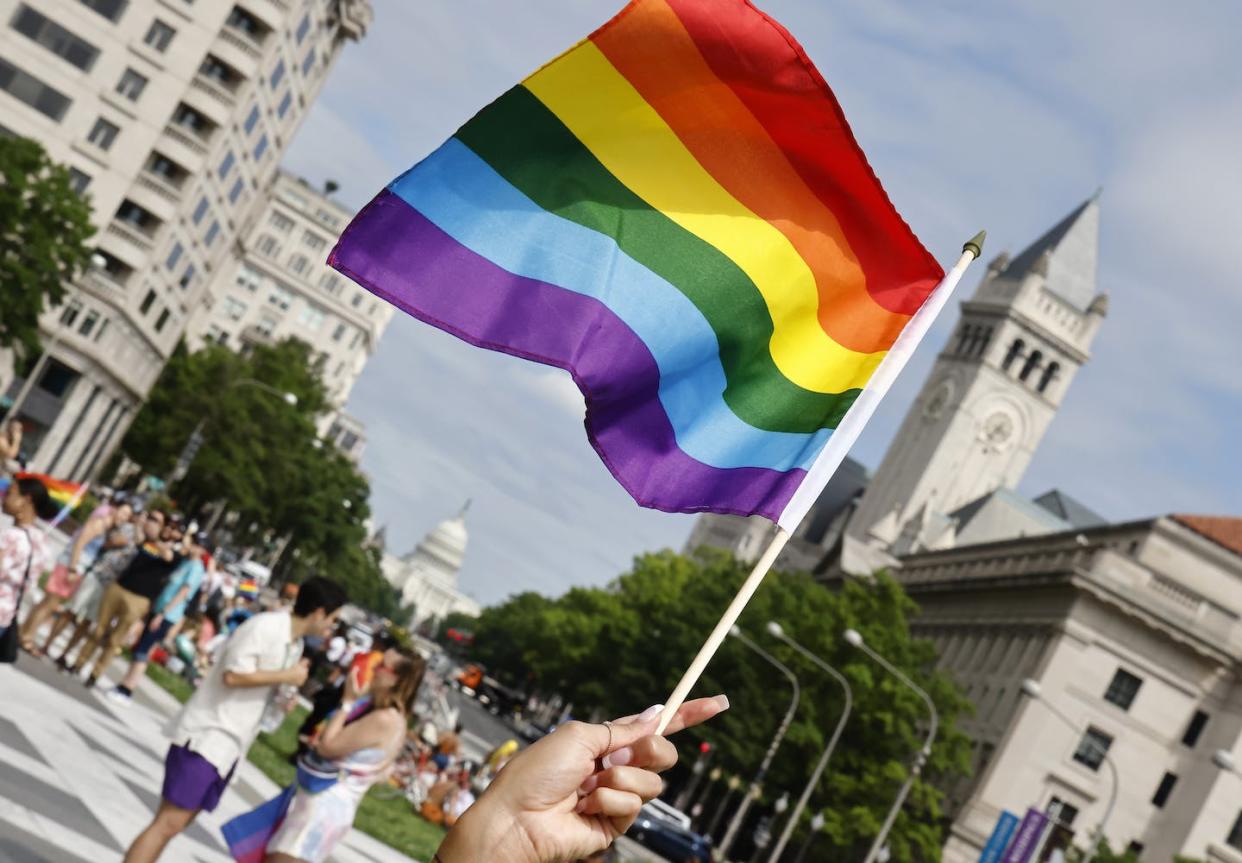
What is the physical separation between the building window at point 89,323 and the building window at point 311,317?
81699 millimetres

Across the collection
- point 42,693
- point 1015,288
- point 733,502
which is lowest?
point 42,693

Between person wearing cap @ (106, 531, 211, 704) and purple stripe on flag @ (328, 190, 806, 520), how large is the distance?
13.3m

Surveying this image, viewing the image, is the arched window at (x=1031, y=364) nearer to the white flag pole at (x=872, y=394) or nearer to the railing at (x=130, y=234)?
the railing at (x=130, y=234)

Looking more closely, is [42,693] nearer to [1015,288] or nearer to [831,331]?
[831,331]

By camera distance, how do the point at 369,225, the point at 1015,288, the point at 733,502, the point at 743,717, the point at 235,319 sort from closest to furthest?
the point at 369,225 → the point at 733,502 → the point at 743,717 → the point at 1015,288 → the point at 235,319

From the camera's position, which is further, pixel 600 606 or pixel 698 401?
pixel 600 606

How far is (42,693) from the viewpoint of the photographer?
54.5 ft

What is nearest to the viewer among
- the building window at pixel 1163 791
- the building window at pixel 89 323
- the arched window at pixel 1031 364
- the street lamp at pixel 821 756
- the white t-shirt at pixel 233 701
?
the white t-shirt at pixel 233 701

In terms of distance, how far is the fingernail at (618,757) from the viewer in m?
4.06

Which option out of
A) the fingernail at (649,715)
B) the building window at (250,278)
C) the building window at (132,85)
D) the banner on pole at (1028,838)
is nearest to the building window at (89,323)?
the building window at (132,85)

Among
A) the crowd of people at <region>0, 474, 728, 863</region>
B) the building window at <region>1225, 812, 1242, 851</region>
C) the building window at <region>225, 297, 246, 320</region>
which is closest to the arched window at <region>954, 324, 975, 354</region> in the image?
the building window at <region>225, 297, 246, 320</region>

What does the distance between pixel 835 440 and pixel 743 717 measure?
5417 cm

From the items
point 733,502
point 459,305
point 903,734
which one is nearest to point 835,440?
point 733,502

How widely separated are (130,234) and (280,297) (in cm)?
8107
